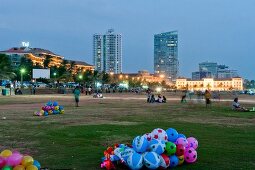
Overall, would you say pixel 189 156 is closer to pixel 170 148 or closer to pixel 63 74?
pixel 170 148

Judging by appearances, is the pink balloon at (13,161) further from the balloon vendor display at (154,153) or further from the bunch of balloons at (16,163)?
the balloon vendor display at (154,153)

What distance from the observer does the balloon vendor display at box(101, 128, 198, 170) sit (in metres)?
10.0

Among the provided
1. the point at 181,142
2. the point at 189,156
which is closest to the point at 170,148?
the point at 181,142

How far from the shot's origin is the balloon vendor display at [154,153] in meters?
10.0

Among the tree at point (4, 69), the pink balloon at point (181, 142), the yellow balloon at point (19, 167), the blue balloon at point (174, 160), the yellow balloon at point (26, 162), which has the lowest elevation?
the blue balloon at point (174, 160)

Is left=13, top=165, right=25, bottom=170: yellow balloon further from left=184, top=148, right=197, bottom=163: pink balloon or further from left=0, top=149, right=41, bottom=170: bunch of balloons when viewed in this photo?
left=184, top=148, right=197, bottom=163: pink balloon

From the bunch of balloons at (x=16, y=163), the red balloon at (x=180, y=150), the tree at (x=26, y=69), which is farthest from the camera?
the tree at (x=26, y=69)

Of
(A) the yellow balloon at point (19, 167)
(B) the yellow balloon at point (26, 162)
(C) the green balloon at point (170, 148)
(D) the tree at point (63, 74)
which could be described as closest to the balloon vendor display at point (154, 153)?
(C) the green balloon at point (170, 148)

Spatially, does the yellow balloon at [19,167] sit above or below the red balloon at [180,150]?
below

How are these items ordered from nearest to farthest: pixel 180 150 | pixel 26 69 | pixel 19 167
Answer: pixel 19 167 < pixel 180 150 < pixel 26 69

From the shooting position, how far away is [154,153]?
33.1ft

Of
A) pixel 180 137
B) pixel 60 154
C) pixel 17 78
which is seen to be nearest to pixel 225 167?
pixel 180 137

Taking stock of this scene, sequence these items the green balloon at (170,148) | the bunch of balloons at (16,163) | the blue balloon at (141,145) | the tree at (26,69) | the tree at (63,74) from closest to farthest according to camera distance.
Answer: the bunch of balloons at (16,163) < the blue balloon at (141,145) < the green balloon at (170,148) < the tree at (26,69) < the tree at (63,74)

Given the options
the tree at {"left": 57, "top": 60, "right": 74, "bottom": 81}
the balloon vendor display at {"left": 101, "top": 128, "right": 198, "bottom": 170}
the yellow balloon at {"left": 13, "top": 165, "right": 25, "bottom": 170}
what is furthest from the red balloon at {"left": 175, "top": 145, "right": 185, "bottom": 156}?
the tree at {"left": 57, "top": 60, "right": 74, "bottom": 81}
